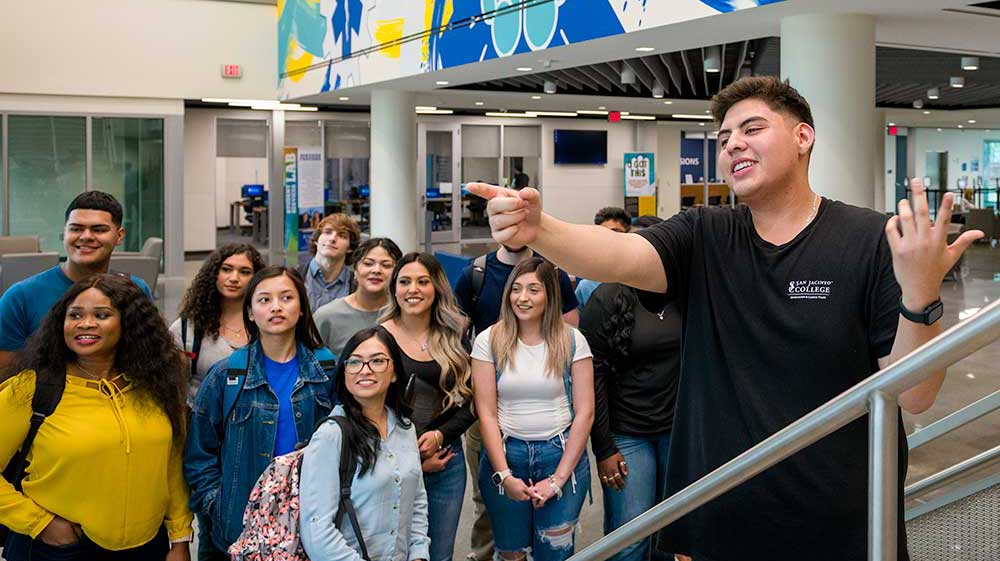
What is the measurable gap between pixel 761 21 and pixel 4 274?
9750 mm

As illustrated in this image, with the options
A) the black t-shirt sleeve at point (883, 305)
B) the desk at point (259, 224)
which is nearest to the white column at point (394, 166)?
the desk at point (259, 224)

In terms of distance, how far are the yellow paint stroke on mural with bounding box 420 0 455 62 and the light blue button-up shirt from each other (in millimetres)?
8449

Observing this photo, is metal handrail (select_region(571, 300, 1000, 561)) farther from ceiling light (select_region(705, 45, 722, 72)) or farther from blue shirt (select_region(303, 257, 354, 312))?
ceiling light (select_region(705, 45, 722, 72))

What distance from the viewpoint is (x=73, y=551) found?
3.25m

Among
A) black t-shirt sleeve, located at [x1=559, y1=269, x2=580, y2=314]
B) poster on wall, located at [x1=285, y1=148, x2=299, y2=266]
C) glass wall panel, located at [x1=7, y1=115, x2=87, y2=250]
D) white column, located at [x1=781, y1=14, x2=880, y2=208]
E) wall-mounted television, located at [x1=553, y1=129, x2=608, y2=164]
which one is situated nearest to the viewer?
black t-shirt sleeve, located at [x1=559, y1=269, x2=580, y2=314]

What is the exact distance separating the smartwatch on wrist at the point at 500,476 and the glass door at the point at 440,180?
1921cm

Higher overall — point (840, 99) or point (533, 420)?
point (840, 99)

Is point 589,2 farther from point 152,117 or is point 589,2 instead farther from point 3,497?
point 152,117

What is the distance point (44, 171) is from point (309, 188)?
5.61 metres

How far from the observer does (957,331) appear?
4.66ft

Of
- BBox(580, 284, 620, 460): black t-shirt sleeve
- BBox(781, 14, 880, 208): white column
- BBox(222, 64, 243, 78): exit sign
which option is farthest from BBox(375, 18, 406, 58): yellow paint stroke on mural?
BBox(580, 284, 620, 460): black t-shirt sleeve

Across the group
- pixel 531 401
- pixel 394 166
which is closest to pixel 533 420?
pixel 531 401

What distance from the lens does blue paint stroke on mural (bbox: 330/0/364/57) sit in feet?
45.6

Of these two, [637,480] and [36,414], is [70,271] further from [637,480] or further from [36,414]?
[637,480]
